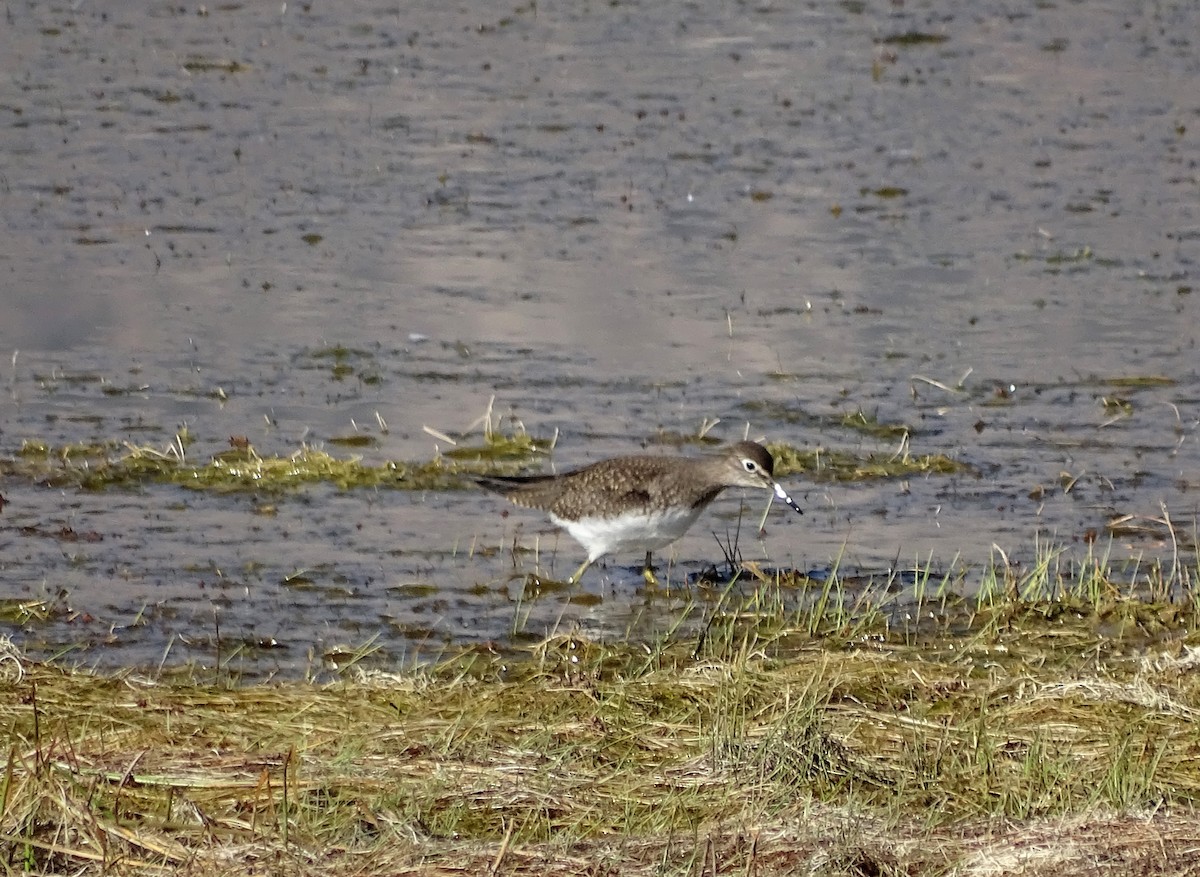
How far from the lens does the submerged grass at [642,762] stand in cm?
549

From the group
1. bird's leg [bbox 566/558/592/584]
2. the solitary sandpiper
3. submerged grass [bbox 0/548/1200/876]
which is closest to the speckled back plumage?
the solitary sandpiper

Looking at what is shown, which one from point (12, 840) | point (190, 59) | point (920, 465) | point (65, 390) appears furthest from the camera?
point (190, 59)

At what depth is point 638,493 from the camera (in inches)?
360

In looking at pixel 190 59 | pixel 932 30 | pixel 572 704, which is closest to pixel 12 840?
pixel 572 704

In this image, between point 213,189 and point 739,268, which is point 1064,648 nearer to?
point 739,268

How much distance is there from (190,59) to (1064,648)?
41.9ft

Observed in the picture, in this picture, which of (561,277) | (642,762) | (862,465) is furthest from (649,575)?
(561,277)

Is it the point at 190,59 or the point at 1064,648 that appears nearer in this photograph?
the point at 1064,648

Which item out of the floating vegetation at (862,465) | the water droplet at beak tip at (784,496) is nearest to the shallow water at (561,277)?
the floating vegetation at (862,465)

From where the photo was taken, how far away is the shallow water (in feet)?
31.0

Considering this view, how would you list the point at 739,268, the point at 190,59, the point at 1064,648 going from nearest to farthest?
the point at 1064,648 → the point at 739,268 → the point at 190,59

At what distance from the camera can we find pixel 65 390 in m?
11.5

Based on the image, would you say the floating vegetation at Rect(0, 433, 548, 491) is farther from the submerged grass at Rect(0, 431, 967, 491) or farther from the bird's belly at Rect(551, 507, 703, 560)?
the bird's belly at Rect(551, 507, 703, 560)

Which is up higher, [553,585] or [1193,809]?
[1193,809]
